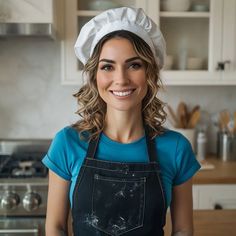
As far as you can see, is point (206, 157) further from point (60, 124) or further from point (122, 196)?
point (122, 196)

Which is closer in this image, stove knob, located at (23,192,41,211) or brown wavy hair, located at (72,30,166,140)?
brown wavy hair, located at (72,30,166,140)

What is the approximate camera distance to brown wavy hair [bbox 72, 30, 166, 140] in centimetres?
106

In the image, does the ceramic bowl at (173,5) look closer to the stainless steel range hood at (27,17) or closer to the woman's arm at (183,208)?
the stainless steel range hood at (27,17)

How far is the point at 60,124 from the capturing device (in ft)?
7.66

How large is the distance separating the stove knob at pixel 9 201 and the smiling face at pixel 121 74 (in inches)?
34.9

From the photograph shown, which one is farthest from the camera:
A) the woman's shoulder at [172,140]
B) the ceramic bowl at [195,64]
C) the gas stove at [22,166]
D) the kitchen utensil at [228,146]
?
the kitchen utensil at [228,146]

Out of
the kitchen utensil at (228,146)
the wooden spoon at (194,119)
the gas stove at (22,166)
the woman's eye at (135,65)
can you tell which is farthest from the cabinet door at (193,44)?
the woman's eye at (135,65)

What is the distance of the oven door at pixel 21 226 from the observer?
1728 mm

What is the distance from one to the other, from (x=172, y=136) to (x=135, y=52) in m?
0.29

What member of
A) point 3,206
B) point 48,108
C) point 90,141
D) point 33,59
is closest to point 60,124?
point 48,108

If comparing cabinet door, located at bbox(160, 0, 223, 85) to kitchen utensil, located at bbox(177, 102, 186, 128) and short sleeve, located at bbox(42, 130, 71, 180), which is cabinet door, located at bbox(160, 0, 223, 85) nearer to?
kitchen utensil, located at bbox(177, 102, 186, 128)

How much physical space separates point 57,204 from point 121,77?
433 millimetres

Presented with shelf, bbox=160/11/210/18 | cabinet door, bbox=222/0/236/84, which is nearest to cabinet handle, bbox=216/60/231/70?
cabinet door, bbox=222/0/236/84

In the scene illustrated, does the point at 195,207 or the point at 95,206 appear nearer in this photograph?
the point at 95,206
